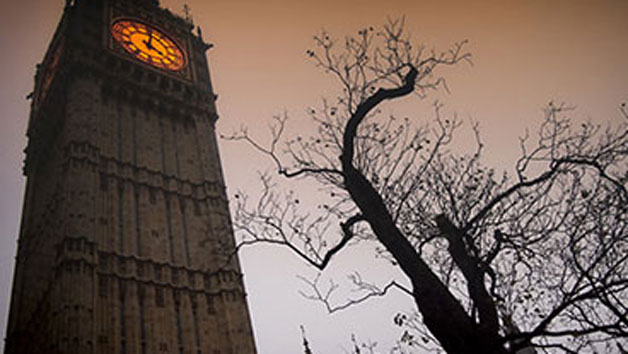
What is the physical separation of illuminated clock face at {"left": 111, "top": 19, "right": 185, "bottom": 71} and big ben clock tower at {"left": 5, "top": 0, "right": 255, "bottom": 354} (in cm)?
11

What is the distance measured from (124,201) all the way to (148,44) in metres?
16.9

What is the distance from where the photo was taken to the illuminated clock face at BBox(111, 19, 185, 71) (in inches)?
1569

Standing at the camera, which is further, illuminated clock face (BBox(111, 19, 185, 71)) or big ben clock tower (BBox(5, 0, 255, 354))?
illuminated clock face (BBox(111, 19, 185, 71))

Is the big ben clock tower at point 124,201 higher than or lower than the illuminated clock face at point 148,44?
lower

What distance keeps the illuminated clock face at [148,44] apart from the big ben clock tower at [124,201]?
11cm

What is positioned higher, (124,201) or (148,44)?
(148,44)

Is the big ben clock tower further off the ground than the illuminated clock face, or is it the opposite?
the illuminated clock face

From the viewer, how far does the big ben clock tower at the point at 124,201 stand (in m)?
24.6

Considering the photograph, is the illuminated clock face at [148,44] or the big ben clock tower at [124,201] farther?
the illuminated clock face at [148,44]

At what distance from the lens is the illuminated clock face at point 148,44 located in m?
39.8

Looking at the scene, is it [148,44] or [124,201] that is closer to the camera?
[124,201]

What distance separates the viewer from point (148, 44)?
135ft

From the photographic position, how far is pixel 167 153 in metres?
35.8

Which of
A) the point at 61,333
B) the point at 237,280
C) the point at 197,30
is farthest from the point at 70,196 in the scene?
the point at 197,30
